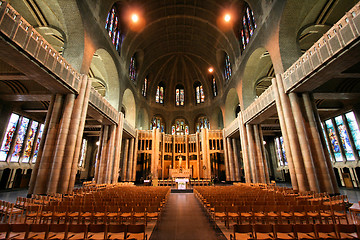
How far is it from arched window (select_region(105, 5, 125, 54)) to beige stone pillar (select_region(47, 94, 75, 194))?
35.0 ft

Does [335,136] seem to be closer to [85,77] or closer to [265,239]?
[265,239]

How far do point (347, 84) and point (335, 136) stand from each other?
632 centimetres

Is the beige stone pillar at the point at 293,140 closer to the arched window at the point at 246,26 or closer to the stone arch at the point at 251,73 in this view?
the stone arch at the point at 251,73

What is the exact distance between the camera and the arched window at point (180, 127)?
1371 inches

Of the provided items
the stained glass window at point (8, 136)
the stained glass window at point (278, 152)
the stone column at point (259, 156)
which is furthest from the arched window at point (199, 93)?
the stained glass window at point (8, 136)

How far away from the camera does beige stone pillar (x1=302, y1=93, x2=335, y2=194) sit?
32.1 ft

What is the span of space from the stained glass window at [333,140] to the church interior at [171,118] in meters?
0.11

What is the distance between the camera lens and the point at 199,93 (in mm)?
35688

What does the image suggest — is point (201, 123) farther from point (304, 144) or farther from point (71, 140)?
point (71, 140)

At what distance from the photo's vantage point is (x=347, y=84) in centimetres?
1513

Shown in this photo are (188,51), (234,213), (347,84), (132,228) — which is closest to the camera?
(132,228)

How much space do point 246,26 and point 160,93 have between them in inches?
824

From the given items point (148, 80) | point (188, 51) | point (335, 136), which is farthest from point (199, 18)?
point (335, 136)

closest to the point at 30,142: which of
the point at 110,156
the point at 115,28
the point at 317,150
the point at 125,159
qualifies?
the point at 110,156
